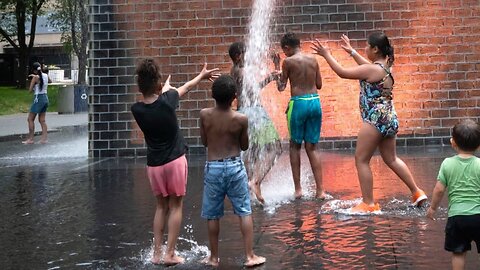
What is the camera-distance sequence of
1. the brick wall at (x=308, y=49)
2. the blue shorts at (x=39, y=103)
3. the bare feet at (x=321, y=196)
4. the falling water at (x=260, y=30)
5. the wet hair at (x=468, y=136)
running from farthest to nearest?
1. the blue shorts at (x=39, y=103)
2. the brick wall at (x=308, y=49)
3. the falling water at (x=260, y=30)
4. the bare feet at (x=321, y=196)
5. the wet hair at (x=468, y=136)

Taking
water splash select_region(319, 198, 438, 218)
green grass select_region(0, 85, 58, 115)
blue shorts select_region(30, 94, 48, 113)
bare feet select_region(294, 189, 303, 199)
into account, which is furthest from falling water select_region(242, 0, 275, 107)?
green grass select_region(0, 85, 58, 115)

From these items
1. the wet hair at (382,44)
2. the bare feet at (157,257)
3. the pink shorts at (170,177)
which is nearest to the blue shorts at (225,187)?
the pink shorts at (170,177)

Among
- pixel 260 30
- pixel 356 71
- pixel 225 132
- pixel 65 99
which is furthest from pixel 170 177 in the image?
pixel 65 99

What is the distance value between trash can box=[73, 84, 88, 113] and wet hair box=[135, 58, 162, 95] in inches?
1127

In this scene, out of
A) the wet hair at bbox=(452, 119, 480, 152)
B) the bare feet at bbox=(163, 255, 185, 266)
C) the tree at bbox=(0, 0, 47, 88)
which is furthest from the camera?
the tree at bbox=(0, 0, 47, 88)

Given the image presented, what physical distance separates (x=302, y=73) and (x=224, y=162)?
276 cm

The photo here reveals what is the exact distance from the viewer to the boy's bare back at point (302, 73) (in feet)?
24.7

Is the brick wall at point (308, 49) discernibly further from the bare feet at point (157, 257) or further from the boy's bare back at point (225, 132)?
the bare feet at point (157, 257)

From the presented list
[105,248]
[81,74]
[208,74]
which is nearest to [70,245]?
[105,248]

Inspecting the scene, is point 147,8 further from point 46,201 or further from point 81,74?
point 81,74

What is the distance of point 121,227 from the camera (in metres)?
6.44

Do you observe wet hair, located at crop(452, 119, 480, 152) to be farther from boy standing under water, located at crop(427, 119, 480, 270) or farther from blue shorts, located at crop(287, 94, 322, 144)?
blue shorts, located at crop(287, 94, 322, 144)

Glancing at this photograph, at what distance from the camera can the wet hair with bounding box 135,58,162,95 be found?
201 inches

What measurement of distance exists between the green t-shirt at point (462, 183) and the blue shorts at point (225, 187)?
143 centimetres
